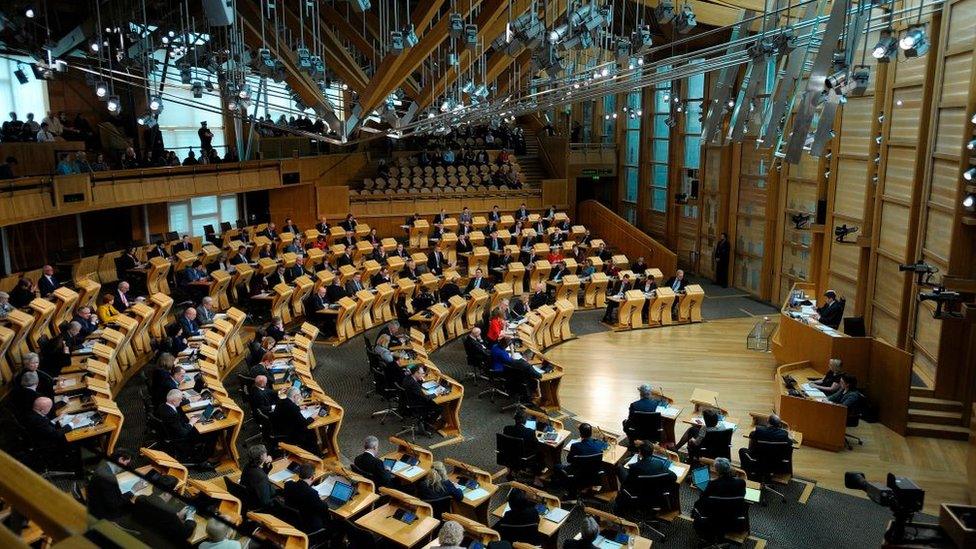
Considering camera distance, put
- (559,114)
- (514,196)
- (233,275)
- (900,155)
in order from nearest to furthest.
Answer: (900,155), (233,275), (514,196), (559,114)

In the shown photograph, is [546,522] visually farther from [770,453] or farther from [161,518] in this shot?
[161,518]

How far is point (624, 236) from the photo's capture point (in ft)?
78.5

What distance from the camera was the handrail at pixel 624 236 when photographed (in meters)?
22.6

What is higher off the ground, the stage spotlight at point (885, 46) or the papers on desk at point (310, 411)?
the stage spotlight at point (885, 46)

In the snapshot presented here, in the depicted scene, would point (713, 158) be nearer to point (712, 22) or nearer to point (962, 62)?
point (712, 22)

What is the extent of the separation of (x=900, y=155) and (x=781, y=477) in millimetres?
7114

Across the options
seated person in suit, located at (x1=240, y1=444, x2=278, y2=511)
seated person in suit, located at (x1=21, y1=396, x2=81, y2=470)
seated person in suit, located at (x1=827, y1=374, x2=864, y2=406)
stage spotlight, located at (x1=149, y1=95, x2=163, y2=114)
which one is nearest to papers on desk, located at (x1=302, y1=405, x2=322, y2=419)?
seated person in suit, located at (x1=240, y1=444, x2=278, y2=511)

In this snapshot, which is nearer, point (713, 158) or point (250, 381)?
point (250, 381)

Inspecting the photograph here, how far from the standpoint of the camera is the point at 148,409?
948 cm

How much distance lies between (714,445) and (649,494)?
1691 millimetres

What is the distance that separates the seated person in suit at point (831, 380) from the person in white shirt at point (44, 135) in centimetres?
1555

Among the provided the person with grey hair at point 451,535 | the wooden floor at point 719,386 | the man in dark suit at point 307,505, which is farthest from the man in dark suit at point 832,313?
the man in dark suit at point 307,505

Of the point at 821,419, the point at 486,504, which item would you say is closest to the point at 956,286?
the point at 821,419

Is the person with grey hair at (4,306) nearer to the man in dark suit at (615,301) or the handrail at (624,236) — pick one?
the man in dark suit at (615,301)
